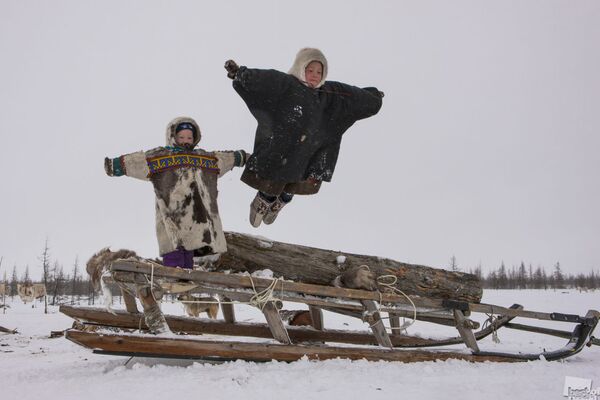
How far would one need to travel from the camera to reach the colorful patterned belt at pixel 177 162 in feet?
15.3

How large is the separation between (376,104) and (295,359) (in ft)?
11.4

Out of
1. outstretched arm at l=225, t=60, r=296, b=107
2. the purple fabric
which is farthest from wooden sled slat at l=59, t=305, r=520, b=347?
outstretched arm at l=225, t=60, r=296, b=107

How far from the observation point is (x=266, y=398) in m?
2.85

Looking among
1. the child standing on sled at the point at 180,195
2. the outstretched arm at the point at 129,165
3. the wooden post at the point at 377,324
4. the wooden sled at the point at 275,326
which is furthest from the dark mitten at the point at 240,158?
the wooden post at the point at 377,324

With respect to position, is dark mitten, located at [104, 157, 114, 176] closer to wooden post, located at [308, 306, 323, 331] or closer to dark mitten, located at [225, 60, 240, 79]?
dark mitten, located at [225, 60, 240, 79]

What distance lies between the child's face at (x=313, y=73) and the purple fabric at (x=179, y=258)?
2505 millimetres

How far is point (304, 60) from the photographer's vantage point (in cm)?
512

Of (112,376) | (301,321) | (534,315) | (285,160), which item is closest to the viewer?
(112,376)

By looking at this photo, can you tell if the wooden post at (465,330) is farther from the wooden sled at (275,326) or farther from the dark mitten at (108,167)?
the dark mitten at (108,167)

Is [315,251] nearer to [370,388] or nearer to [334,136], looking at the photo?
[334,136]

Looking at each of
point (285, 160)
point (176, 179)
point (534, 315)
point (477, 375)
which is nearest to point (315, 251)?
point (285, 160)

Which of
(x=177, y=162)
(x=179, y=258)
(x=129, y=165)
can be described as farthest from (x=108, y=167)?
(x=179, y=258)

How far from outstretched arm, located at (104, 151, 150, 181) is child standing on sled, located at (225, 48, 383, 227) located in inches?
46.7

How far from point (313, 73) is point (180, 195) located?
2.20 metres
